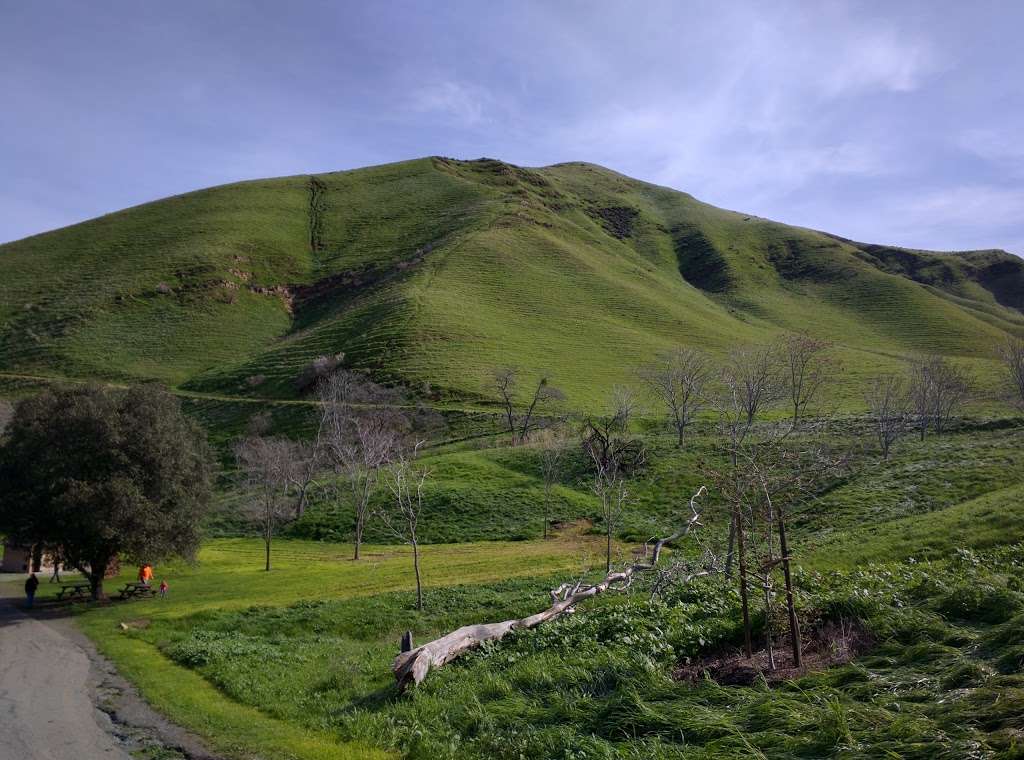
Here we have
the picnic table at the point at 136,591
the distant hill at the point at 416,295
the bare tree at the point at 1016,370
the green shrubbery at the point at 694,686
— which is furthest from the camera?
the distant hill at the point at 416,295

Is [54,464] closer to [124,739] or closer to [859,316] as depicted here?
[124,739]

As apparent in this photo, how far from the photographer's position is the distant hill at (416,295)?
284ft

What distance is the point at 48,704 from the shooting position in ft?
43.5

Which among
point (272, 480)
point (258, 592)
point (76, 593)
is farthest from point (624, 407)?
point (76, 593)

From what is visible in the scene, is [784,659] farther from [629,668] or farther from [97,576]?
[97,576]

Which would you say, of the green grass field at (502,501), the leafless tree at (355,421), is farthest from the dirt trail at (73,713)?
the leafless tree at (355,421)

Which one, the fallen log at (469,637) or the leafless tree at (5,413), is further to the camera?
the leafless tree at (5,413)

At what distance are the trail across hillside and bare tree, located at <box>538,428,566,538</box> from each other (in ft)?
93.0

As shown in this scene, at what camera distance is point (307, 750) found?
9.45m

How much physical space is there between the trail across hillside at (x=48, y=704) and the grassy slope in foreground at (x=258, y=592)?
1.06 metres

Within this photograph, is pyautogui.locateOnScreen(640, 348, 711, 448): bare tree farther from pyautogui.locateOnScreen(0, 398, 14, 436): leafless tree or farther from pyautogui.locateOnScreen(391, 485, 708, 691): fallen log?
pyautogui.locateOnScreen(0, 398, 14, 436): leafless tree

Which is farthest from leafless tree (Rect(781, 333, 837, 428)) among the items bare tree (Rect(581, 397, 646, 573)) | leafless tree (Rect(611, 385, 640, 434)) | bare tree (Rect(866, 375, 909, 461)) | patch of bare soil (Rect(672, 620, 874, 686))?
patch of bare soil (Rect(672, 620, 874, 686))

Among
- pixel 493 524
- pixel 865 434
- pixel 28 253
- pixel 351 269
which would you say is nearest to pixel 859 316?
pixel 865 434

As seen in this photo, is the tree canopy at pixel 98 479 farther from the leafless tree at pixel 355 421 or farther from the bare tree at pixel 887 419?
the bare tree at pixel 887 419
